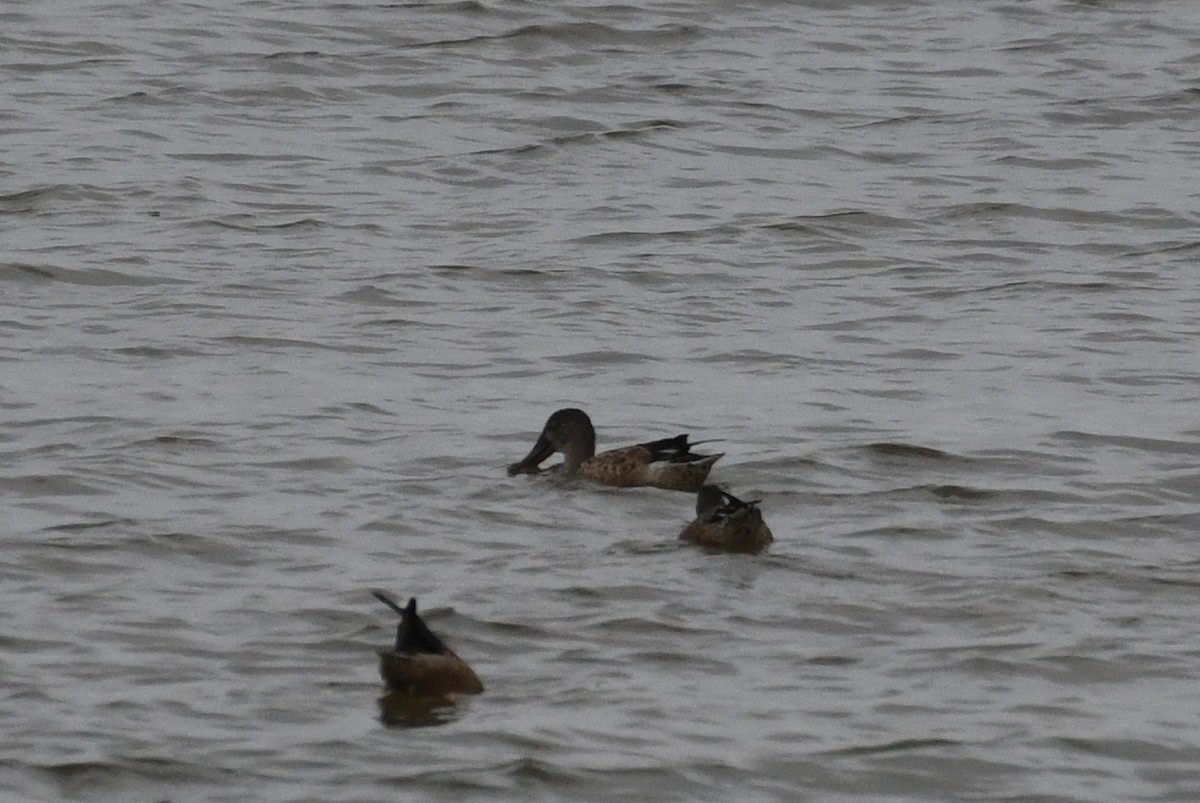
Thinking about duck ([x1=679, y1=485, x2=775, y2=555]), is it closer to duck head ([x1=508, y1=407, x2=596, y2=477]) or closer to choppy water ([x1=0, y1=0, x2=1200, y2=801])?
choppy water ([x1=0, y1=0, x2=1200, y2=801])

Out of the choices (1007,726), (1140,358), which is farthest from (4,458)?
(1140,358)

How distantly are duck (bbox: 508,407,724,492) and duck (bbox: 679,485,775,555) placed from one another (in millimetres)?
649

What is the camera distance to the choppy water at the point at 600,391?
24.2 feet

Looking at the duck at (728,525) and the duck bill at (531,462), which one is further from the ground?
the duck at (728,525)

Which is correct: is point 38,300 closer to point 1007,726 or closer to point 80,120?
point 80,120

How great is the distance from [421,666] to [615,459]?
3.27 metres

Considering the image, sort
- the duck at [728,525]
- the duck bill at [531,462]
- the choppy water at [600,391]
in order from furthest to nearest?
1. the duck bill at [531,462]
2. the duck at [728,525]
3. the choppy water at [600,391]

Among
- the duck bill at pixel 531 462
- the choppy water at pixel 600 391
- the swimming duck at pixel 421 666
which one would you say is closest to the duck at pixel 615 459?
the duck bill at pixel 531 462

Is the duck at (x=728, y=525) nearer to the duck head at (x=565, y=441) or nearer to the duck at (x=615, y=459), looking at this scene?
the duck at (x=615, y=459)

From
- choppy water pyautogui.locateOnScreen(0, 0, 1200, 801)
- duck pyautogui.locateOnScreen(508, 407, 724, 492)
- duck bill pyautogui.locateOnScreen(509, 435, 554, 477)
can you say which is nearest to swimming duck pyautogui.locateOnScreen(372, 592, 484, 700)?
choppy water pyautogui.locateOnScreen(0, 0, 1200, 801)

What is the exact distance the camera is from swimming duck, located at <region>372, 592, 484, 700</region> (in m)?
7.43

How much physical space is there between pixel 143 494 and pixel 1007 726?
3810mm

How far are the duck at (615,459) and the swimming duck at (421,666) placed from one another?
2.71 metres

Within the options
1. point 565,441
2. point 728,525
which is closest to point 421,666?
point 728,525
